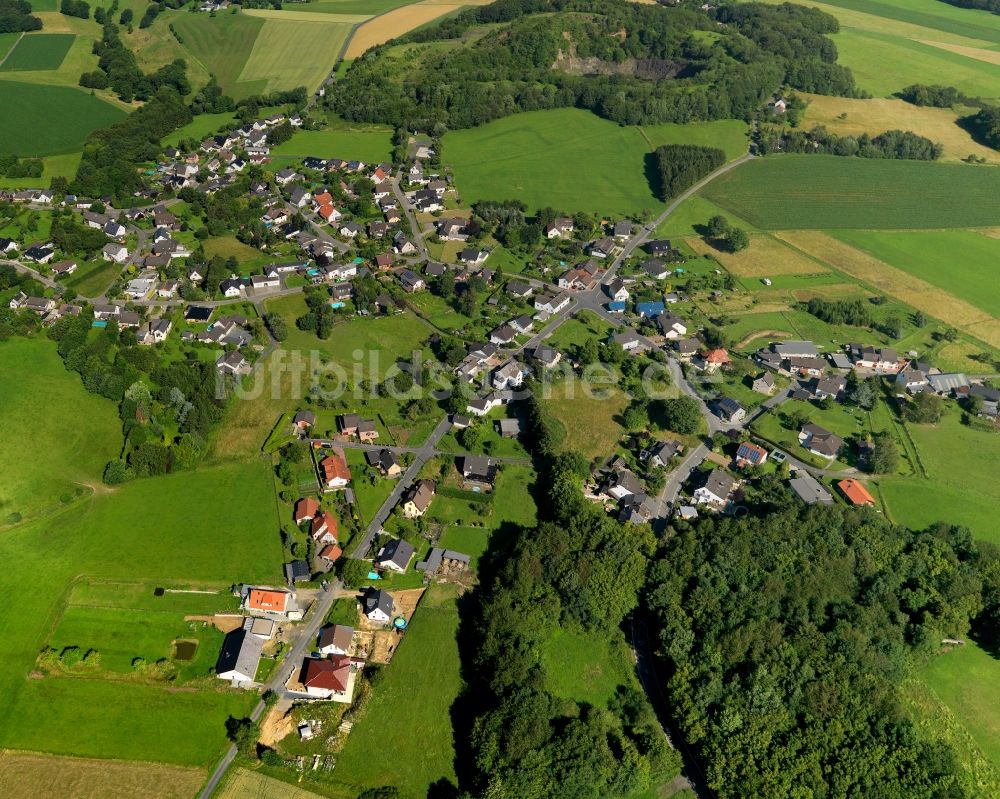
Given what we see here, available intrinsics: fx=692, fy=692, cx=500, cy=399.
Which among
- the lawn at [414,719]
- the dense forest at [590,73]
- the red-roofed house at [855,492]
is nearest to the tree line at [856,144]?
the dense forest at [590,73]

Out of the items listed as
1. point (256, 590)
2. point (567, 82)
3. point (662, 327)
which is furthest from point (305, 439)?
point (567, 82)

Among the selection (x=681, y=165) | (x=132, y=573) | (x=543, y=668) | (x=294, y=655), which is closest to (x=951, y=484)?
(x=543, y=668)

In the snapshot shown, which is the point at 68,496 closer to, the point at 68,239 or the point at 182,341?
the point at 182,341

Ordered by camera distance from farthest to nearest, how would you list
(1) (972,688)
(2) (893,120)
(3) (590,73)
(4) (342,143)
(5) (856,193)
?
(3) (590,73) → (2) (893,120) → (4) (342,143) → (5) (856,193) → (1) (972,688)

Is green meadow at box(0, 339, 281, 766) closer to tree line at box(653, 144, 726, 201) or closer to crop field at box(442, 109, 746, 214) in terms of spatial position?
crop field at box(442, 109, 746, 214)

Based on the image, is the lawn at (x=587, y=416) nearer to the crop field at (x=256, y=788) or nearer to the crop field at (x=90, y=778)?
the crop field at (x=256, y=788)

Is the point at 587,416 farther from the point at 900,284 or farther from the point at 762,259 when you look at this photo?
the point at 900,284
